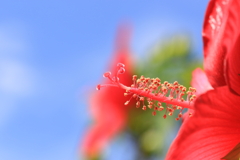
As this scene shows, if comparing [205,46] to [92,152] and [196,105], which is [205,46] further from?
[92,152]

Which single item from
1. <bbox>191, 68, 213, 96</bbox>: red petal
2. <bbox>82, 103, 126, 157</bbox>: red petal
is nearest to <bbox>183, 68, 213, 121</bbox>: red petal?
<bbox>191, 68, 213, 96</bbox>: red petal

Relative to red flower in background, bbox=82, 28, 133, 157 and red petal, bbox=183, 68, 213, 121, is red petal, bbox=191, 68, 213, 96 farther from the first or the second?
red flower in background, bbox=82, 28, 133, 157

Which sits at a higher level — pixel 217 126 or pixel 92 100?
pixel 217 126

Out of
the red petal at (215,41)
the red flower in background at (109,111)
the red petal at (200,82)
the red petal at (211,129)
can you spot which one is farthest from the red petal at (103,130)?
the red petal at (211,129)

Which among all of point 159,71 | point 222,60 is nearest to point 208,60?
point 222,60

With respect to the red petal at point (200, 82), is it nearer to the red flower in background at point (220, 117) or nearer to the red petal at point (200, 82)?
the red petal at point (200, 82)
